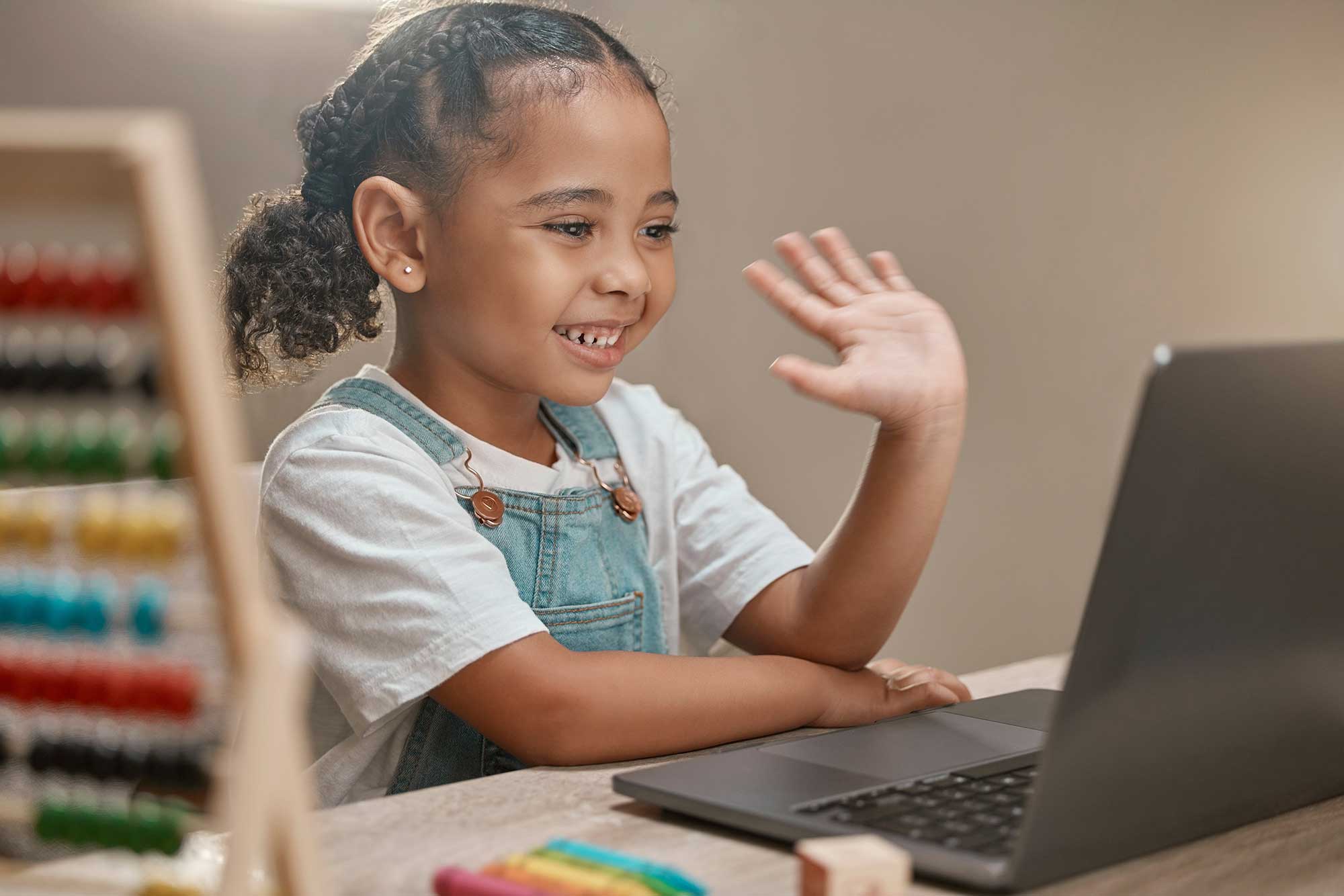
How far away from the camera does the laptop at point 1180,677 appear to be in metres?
0.50

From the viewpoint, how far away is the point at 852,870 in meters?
0.48

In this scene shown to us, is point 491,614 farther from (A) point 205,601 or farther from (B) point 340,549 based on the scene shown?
(A) point 205,601

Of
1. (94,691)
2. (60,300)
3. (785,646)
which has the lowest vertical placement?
(785,646)

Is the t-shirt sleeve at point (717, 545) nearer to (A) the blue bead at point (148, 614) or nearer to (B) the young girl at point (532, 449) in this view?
(B) the young girl at point (532, 449)

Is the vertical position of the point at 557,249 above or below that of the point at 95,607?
above

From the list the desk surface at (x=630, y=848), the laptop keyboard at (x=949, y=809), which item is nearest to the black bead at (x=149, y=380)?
the desk surface at (x=630, y=848)

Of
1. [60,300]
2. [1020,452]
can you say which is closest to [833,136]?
[1020,452]

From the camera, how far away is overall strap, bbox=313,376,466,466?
3.53 ft

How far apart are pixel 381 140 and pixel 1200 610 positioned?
2.78 feet

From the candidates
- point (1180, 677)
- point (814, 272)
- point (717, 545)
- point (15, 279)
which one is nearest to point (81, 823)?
point (15, 279)

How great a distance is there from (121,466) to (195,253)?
0.13 meters

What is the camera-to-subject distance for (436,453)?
1080 millimetres

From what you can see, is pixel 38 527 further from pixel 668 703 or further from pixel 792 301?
pixel 792 301

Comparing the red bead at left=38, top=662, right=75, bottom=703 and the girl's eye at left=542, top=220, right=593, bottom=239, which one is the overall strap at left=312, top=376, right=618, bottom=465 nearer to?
the girl's eye at left=542, top=220, right=593, bottom=239
